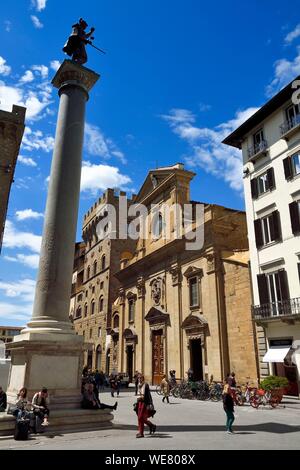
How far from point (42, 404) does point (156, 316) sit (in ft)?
70.9

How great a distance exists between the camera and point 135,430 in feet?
31.9

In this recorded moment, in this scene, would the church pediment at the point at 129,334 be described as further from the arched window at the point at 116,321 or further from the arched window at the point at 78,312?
the arched window at the point at 78,312

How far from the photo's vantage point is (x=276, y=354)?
18.1 m

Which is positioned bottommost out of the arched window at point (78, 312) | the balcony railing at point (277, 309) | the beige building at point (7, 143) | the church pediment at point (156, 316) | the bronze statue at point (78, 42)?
the balcony railing at point (277, 309)

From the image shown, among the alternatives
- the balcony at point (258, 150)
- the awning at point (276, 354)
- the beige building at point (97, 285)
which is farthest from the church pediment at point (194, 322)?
the beige building at point (97, 285)

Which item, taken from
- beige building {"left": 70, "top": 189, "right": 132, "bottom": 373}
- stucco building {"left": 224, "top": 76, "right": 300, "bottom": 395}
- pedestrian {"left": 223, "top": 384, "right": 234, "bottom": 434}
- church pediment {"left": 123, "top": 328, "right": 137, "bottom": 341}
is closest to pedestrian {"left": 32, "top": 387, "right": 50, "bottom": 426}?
pedestrian {"left": 223, "top": 384, "right": 234, "bottom": 434}

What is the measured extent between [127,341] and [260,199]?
19.4 m

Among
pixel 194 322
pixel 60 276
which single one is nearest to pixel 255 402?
pixel 194 322

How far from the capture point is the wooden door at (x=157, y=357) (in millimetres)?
28734

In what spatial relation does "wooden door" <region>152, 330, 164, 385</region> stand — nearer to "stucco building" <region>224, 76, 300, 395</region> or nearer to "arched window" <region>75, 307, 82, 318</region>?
"stucco building" <region>224, 76, 300, 395</region>

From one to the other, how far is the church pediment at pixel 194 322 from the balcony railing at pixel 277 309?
192 inches

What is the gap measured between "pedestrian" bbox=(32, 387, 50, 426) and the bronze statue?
33.3 ft

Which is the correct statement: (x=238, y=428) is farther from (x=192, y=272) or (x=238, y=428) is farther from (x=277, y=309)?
(x=192, y=272)

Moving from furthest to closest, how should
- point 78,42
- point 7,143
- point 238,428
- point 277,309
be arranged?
point 7,143 < point 277,309 < point 78,42 < point 238,428
